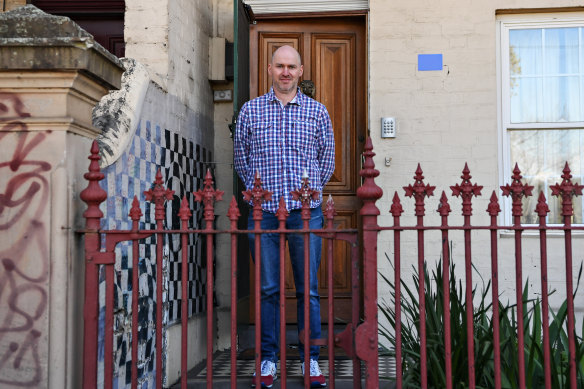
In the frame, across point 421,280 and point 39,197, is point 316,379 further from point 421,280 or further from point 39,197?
point 39,197

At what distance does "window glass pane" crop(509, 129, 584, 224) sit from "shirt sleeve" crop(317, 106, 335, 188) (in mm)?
2266

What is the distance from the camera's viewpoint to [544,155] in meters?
5.73

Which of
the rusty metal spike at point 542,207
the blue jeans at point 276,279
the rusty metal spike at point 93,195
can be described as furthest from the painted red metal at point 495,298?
the rusty metal spike at point 93,195

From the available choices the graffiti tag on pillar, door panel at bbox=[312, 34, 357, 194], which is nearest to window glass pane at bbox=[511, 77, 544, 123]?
door panel at bbox=[312, 34, 357, 194]

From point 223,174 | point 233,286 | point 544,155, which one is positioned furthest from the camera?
point 223,174

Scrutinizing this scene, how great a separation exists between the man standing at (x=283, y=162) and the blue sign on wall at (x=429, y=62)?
1812 millimetres

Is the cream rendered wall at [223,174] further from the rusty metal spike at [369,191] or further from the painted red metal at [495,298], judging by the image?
the painted red metal at [495,298]

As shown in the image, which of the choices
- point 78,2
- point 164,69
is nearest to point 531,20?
point 164,69

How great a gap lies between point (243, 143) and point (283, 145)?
305mm

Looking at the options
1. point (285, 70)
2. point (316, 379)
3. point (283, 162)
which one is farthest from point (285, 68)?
point (316, 379)

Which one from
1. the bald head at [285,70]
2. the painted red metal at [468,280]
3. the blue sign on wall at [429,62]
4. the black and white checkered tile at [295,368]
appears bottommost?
the black and white checkered tile at [295,368]

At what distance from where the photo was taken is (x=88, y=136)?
3004 mm

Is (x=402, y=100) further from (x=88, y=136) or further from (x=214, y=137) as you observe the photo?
(x=88, y=136)

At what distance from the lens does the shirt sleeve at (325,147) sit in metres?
4.20
